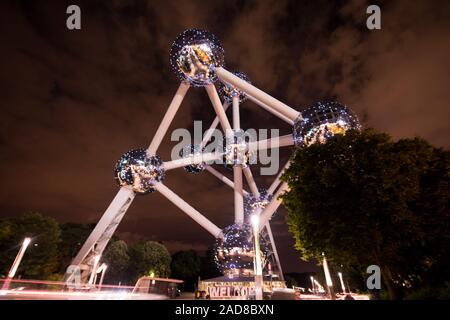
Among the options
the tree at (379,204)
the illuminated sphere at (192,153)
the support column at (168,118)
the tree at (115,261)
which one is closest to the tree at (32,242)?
the tree at (115,261)

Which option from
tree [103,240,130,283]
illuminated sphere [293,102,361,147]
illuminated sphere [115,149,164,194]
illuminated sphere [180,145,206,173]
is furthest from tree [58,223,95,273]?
illuminated sphere [293,102,361,147]

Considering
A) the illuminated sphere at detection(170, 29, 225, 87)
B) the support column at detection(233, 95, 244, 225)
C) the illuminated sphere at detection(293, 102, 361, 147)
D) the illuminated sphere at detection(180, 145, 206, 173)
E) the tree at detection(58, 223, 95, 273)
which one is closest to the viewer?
the illuminated sphere at detection(293, 102, 361, 147)

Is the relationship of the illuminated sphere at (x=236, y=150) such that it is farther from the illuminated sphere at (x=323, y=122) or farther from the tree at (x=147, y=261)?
the tree at (x=147, y=261)

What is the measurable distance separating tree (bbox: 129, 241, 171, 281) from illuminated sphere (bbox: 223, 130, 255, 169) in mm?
42948

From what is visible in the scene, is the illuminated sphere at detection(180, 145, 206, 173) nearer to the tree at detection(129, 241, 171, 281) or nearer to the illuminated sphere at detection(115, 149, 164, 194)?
the illuminated sphere at detection(115, 149, 164, 194)

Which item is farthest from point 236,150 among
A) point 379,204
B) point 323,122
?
point 379,204

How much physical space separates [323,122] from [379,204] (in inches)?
236

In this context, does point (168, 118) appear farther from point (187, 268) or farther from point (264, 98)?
point (187, 268)

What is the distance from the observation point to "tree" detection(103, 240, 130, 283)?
2085 inches

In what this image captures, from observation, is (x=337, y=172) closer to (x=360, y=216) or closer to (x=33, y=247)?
(x=360, y=216)

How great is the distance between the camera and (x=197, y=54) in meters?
21.5
